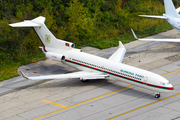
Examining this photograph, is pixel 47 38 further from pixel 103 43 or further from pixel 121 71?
pixel 103 43

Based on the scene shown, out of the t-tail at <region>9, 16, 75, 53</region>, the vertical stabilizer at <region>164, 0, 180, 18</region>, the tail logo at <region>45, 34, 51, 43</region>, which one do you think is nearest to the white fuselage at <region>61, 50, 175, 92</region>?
the t-tail at <region>9, 16, 75, 53</region>

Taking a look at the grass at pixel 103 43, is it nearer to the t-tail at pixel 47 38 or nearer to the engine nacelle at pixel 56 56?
the engine nacelle at pixel 56 56

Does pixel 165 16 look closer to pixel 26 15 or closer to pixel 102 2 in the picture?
pixel 102 2

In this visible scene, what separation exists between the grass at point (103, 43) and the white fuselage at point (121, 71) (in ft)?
25.4

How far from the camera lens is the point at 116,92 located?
28.7m

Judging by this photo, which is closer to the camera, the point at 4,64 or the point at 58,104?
the point at 58,104

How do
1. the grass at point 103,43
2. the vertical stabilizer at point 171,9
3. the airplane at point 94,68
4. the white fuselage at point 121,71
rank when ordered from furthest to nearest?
the vertical stabilizer at point 171,9
the grass at point 103,43
the airplane at point 94,68
the white fuselage at point 121,71

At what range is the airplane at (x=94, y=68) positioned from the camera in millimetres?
26172

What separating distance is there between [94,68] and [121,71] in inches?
136

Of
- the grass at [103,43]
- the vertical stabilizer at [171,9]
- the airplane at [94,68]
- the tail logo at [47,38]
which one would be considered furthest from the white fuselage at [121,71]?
the vertical stabilizer at [171,9]

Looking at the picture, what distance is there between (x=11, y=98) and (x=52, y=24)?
1949 cm

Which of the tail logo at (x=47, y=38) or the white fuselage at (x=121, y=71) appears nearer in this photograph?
the white fuselage at (x=121, y=71)

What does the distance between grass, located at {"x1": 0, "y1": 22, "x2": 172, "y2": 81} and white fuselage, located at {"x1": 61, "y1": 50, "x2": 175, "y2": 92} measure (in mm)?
7728

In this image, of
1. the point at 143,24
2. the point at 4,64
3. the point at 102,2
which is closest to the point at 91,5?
the point at 102,2
